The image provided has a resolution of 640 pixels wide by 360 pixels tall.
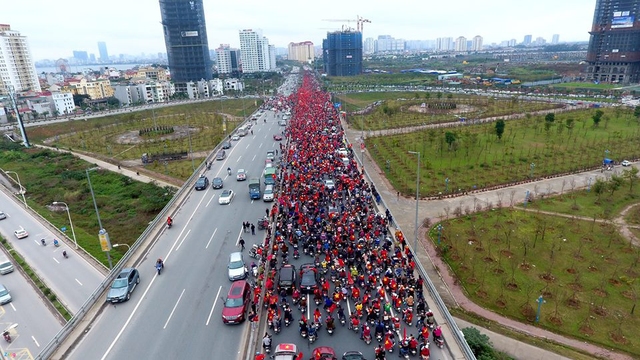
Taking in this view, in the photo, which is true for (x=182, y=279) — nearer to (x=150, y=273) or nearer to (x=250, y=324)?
(x=150, y=273)

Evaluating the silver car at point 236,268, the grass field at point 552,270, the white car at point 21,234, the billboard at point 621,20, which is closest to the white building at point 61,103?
the white car at point 21,234

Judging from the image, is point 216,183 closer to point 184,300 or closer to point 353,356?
point 184,300

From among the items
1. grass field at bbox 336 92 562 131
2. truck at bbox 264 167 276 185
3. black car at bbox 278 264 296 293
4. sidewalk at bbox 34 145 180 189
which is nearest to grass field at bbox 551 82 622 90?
grass field at bbox 336 92 562 131

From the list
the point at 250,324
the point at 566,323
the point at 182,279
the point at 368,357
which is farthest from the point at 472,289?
the point at 182,279

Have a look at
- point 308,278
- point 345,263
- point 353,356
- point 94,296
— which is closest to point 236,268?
point 308,278

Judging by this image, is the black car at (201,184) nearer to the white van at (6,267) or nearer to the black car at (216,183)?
the black car at (216,183)

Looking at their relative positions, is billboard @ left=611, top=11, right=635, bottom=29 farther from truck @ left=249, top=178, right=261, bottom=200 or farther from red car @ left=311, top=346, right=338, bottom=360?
red car @ left=311, top=346, right=338, bottom=360
